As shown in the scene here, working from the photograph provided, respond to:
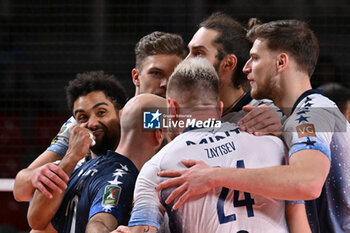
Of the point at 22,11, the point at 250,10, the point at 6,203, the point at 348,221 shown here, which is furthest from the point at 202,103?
the point at 22,11

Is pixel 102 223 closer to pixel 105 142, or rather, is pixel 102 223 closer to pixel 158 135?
pixel 158 135

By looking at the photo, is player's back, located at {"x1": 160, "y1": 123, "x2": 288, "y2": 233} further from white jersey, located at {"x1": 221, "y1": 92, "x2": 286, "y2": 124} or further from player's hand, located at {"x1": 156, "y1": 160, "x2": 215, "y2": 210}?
white jersey, located at {"x1": 221, "y1": 92, "x2": 286, "y2": 124}

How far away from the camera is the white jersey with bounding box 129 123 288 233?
81.2 inches

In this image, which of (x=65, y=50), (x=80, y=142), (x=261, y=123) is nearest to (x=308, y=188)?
(x=261, y=123)

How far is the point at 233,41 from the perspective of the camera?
10.9 feet

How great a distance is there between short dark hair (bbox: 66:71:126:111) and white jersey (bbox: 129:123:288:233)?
1162 millimetres

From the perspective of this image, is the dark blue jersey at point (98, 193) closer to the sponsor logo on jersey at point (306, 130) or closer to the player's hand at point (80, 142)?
the player's hand at point (80, 142)

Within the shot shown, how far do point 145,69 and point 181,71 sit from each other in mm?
1240

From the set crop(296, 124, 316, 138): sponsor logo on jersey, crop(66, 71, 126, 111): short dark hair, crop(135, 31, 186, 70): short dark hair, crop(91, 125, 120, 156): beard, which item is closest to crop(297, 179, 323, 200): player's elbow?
crop(296, 124, 316, 138): sponsor logo on jersey

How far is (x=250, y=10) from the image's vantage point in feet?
18.4

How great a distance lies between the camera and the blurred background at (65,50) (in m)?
5.51

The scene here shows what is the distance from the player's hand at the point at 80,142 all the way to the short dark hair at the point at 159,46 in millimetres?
915

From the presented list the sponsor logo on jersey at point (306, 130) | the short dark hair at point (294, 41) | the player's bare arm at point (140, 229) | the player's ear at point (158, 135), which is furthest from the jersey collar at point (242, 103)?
the player's bare arm at point (140, 229)

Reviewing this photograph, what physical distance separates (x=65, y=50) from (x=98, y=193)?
4196mm
